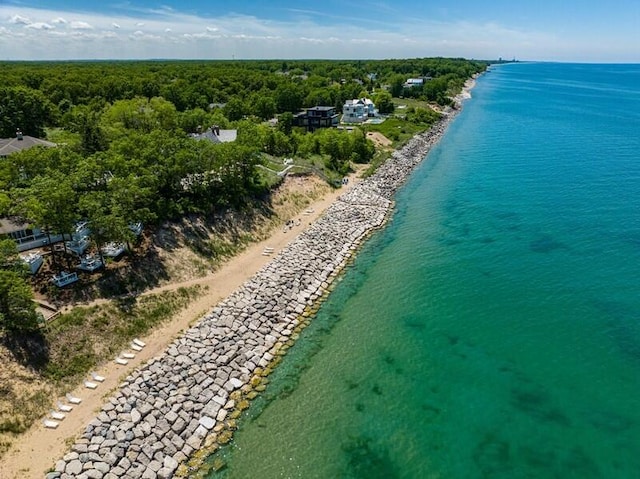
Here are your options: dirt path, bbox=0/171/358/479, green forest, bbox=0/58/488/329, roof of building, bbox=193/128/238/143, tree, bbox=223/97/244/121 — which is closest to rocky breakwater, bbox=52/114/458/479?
dirt path, bbox=0/171/358/479

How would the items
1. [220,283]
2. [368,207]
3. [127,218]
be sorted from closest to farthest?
[127,218]
[220,283]
[368,207]

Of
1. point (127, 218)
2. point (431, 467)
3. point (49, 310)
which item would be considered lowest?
point (431, 467)

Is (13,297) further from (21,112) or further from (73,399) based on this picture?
(21,112)

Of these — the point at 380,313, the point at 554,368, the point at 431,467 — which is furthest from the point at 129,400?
the point at 554,368

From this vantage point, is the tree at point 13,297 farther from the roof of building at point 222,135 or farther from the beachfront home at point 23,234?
the roof of building at point 222,135

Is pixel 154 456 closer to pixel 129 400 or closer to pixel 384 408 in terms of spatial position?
pixel 129 400

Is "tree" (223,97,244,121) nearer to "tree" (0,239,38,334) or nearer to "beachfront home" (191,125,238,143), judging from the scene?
"beachfront home" (191,125,238,143)
